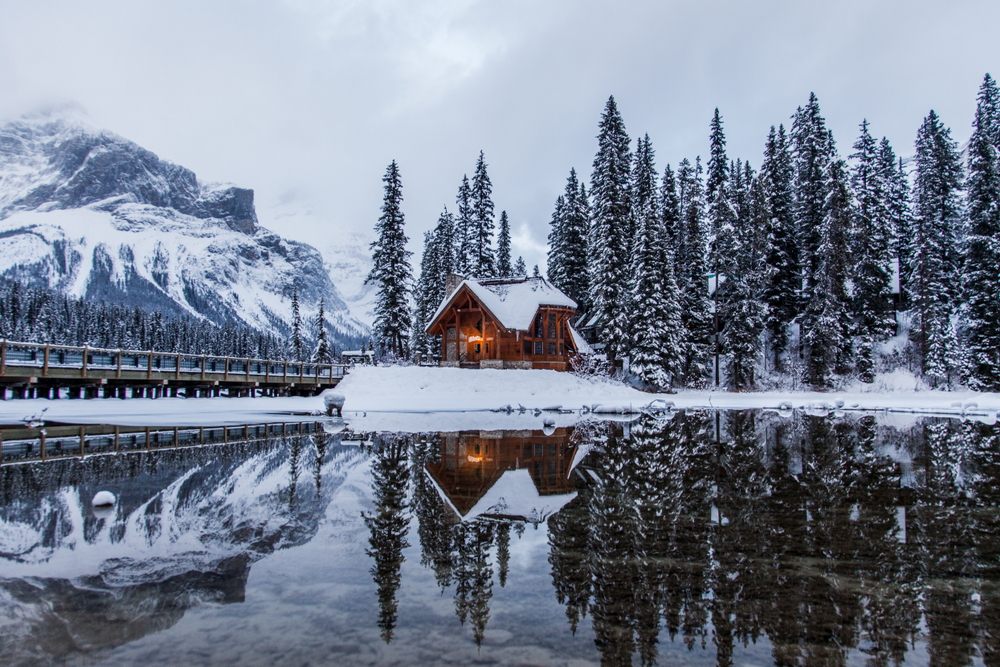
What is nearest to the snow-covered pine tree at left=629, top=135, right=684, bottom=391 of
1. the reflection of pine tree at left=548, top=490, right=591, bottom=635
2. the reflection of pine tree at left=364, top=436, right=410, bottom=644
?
the reflection of pine tree at left=364, top=436, right=410, bottom=644

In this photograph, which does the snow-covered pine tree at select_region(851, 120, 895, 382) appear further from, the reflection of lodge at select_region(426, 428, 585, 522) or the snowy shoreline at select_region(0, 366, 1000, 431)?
the reflection of lodge at select_region(426, 428, 585, 522)

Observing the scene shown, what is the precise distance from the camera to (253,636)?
4.32m

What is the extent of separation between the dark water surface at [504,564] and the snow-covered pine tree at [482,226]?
133 feet

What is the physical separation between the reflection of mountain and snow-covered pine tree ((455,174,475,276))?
41.1 meters

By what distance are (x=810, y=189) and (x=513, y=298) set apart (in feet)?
83.0

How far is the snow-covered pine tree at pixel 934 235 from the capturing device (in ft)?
123

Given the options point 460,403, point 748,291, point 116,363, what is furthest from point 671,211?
point 116,363

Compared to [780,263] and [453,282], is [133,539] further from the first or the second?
[780,263]

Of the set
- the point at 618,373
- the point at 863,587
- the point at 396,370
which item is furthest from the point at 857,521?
the point at 618,373

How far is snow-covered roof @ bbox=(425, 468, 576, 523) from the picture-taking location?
26.5 ft

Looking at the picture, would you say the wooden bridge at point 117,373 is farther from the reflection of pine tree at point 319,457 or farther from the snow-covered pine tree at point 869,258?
the snow-covered pine tree at point 869,258

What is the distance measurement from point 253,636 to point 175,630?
0.72 metres

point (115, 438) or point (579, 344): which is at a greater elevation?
point (579, 344)

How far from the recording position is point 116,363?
29.7m
